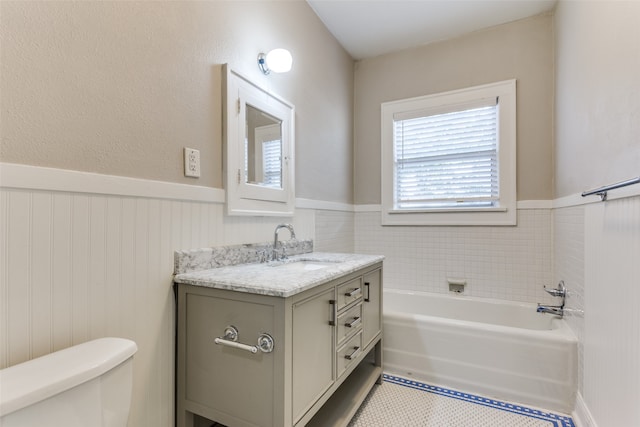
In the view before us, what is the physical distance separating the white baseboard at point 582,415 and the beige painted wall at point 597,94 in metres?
1.08

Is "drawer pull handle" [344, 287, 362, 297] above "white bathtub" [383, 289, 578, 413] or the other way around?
above

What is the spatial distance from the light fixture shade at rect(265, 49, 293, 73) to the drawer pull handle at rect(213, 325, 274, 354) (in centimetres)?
138

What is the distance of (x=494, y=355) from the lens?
6.21ft

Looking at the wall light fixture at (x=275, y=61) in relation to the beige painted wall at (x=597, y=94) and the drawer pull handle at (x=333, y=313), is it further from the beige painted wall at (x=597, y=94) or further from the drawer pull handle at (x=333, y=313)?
the beige painted wall at (x=597, y=94)

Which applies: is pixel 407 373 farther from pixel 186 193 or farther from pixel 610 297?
pixel 186 193

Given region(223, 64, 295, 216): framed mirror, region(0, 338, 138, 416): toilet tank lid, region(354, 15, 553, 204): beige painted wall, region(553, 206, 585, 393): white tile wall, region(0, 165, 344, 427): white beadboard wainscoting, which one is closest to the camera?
region(0, 338, 138, 416): toilet tank lid

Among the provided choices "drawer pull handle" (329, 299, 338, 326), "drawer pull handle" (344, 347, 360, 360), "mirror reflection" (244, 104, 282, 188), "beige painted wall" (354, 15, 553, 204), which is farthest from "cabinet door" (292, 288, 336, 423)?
"beige painted wall" (354, 15, 553, 204)

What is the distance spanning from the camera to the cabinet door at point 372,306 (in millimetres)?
1730

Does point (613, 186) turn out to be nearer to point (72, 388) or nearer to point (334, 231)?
point (72, 388)

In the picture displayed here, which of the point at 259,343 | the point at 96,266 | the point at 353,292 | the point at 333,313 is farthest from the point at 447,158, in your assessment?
the point at 96,266

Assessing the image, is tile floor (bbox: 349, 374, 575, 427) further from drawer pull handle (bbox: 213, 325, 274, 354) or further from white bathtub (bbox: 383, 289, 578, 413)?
drawer pull handle (bbox: 213, 325, 274, 354)

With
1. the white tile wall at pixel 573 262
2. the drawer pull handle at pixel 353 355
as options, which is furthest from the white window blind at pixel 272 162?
the white tile wall at pixel 573 262

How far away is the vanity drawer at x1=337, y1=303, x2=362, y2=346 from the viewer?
1.43 metres

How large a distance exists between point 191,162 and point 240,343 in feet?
2.49
